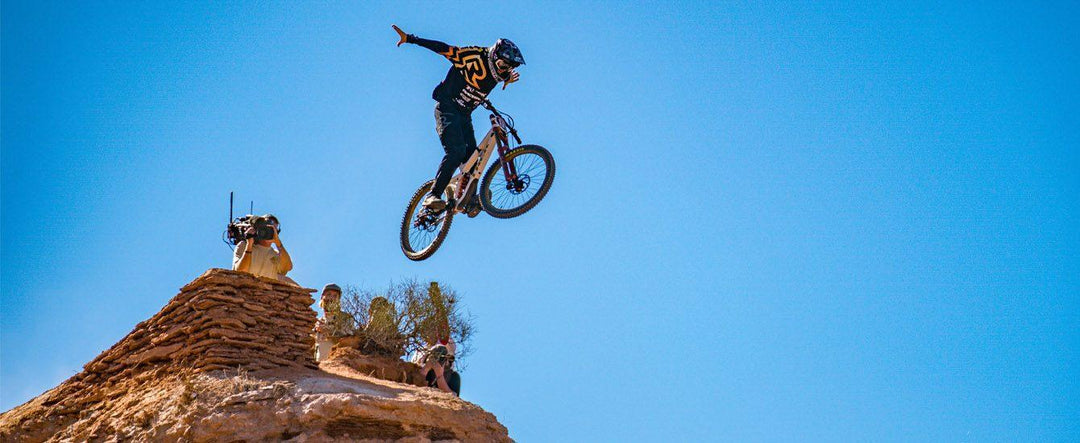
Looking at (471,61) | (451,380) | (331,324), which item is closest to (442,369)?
(451,380)

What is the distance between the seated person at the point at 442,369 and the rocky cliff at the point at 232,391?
0.75 m

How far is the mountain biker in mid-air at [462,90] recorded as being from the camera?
14844 mm

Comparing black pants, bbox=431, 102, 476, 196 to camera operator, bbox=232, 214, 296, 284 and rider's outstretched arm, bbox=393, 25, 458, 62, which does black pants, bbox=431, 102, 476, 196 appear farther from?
camera operator, bbox=232, 214, 296, 284

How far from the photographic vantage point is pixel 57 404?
1387 cm

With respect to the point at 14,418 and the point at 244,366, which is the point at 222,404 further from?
the point at 14,418

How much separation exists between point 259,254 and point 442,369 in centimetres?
269

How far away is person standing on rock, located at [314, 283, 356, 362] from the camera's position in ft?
51.8

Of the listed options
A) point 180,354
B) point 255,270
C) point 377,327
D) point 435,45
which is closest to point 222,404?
point 180,354

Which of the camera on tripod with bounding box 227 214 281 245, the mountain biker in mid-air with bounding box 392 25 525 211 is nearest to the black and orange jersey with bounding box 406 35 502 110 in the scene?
the mountain biker in mid-air with bounding box 392 25 525 211

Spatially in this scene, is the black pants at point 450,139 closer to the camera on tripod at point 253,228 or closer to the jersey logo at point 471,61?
the jersey logo at point 471,61

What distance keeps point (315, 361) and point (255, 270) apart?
143 centimetres

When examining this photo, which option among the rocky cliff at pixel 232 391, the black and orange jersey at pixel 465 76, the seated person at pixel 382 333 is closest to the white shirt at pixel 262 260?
the rocky cliff at pixel 232 391

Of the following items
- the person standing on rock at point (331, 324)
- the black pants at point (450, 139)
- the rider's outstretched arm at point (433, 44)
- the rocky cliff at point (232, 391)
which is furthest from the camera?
the person standing on rock at point (331, 324)

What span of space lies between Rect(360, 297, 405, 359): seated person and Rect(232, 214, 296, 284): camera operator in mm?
1841
